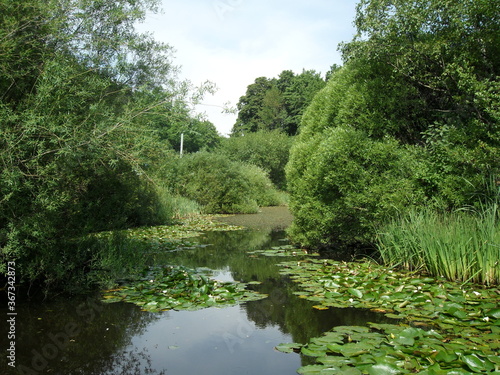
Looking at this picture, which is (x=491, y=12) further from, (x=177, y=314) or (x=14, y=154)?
(x=14, y=154)

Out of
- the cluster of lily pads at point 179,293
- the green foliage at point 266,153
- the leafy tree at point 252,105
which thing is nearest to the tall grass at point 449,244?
the cluster of lily pads at point 179,293

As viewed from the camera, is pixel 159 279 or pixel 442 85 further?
pixel 442 85

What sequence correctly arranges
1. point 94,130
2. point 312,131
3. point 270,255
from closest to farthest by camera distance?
1. point 94,130
2. point 270,255
3. point 312,131

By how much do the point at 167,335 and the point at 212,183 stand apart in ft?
47.4

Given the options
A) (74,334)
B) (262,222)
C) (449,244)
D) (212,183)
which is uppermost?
(212,183)

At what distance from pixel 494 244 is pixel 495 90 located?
7.72 feet

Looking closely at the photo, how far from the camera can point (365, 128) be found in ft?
26.9

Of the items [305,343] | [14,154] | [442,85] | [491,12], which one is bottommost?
[305,343]

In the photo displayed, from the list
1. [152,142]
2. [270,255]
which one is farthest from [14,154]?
[270,255]

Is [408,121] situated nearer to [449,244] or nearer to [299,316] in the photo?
[449,244]

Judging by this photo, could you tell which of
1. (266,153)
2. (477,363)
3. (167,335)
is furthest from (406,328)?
(266,153)

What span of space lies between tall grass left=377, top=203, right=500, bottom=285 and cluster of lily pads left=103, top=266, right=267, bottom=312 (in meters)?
2.60

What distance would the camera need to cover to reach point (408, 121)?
319 inches

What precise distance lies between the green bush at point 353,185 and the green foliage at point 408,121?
0.8 inches
